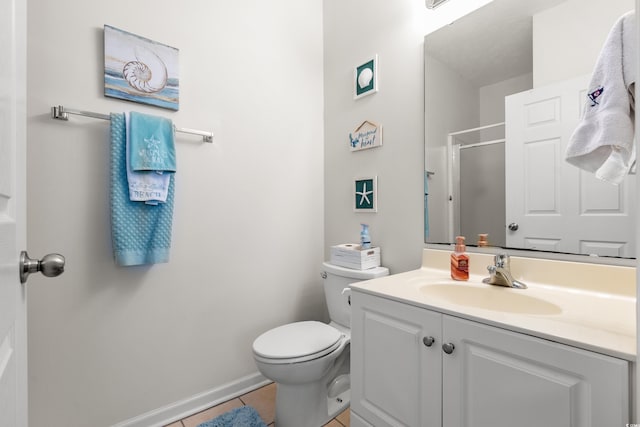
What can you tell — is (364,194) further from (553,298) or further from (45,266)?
(45,266)

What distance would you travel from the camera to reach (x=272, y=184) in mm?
1803

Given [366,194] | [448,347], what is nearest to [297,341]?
[448,347]

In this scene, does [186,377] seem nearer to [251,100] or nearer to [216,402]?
[216,402]

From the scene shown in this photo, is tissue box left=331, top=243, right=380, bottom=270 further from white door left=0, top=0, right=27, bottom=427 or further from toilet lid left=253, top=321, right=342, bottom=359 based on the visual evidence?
white door left=0, top=0, right=27, bottom=427

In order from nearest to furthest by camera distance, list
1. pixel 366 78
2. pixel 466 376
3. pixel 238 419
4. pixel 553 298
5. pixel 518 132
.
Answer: pixel 466 376 → pixel 553 298 → pixel 518 132 → pixel 238 419 → pixel 366 78

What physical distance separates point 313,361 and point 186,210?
3.08 ft

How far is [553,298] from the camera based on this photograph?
95 centimetres

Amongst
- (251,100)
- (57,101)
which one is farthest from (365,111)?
(57,101)

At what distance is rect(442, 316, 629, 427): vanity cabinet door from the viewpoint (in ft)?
1.95

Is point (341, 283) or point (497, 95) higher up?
point (497, 95)

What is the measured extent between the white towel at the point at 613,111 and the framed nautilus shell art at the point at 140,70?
1.59 metres

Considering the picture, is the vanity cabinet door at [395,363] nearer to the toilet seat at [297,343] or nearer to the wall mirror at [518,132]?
the toilet seat at [297,343]

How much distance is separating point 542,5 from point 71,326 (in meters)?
2.25

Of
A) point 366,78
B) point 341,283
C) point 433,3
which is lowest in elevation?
point 341,283
